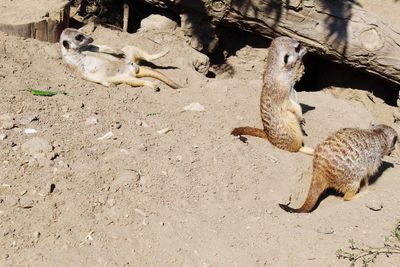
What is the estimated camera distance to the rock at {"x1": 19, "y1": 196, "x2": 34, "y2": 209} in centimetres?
302

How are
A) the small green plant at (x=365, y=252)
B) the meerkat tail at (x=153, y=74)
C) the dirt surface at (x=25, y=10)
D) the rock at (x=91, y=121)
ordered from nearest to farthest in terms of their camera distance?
the small green plant at (x=365, y=252) < the rock at (x=91, y=121) < the meerkat tail at (x=153, y=74) < the dirt surface at (x=25, y=10)

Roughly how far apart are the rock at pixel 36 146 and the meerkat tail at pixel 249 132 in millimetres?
1343

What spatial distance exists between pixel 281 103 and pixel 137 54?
4.95 feet

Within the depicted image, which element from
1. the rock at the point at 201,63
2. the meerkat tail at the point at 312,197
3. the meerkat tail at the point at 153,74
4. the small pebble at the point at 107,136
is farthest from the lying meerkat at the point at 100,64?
the meerkat tail at the point at 312,197

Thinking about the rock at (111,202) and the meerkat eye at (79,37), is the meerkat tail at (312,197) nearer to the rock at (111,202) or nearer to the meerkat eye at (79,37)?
the rock at (111,202)

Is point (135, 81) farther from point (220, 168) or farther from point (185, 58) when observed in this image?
point (220, 168)

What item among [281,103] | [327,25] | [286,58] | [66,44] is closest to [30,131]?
[66,44]

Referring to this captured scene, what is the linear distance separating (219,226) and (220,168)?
1.96ft

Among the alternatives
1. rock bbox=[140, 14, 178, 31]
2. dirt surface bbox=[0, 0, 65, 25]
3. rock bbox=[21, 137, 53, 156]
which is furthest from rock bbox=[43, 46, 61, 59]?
rock bbox=[21, 137, 53, 156]

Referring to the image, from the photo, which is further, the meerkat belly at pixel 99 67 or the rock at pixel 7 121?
the meerkat belly at pixel 99 67

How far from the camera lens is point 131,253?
2857mm

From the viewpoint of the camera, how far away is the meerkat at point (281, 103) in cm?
416

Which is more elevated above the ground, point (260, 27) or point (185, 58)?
point (260, 27)

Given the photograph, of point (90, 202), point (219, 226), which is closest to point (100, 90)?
point (90, 202)
